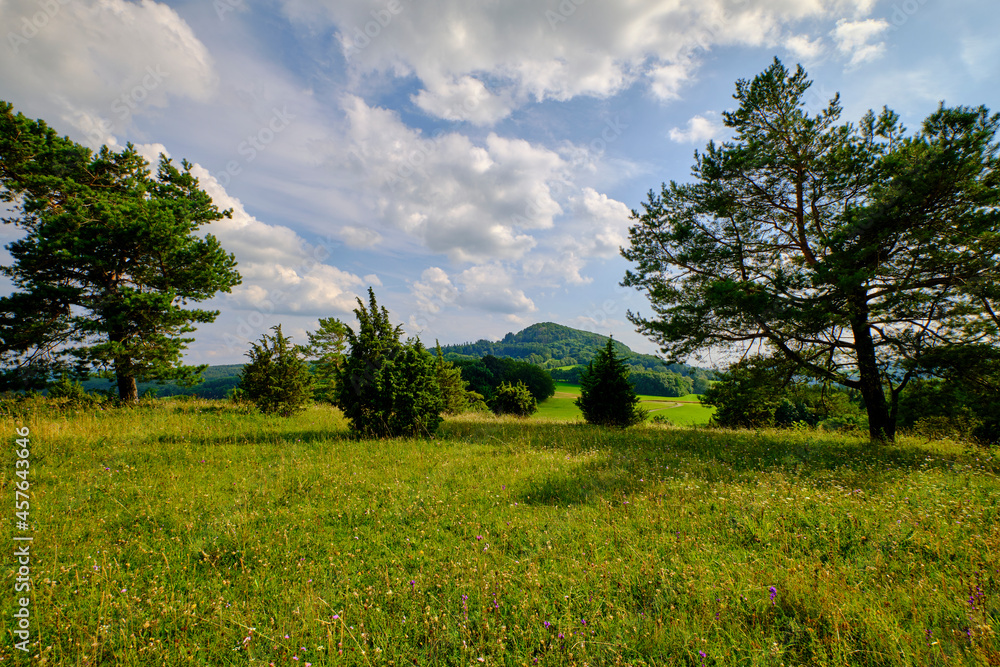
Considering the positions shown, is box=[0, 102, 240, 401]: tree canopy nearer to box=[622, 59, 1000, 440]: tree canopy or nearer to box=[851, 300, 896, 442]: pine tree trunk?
box=[622, 59, 1000, 440]: tree canopy

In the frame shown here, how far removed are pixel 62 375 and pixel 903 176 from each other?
26.6 meters

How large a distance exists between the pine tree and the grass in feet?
31.3

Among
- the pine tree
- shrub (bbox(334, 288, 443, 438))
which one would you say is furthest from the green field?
shrub (bbox(334, 288, 443, 438))

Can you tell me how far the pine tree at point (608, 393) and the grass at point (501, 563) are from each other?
9538mm

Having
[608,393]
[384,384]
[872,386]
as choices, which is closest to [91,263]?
[384,384]

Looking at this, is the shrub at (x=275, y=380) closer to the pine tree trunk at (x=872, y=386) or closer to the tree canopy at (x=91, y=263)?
the tree canopy at (x=91, y=263)

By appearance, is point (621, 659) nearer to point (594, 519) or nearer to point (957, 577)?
point (594, 519)

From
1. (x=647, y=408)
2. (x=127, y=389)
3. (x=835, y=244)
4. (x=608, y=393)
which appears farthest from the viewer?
(x=647, y=408)

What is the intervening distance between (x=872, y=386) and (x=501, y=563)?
43.8ft

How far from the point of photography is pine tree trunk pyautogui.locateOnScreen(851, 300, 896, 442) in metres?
10.3

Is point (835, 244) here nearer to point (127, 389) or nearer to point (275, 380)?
point (275, 380)

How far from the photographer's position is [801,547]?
4.07m

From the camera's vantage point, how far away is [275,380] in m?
13.3

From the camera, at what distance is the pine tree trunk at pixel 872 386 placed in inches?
406
